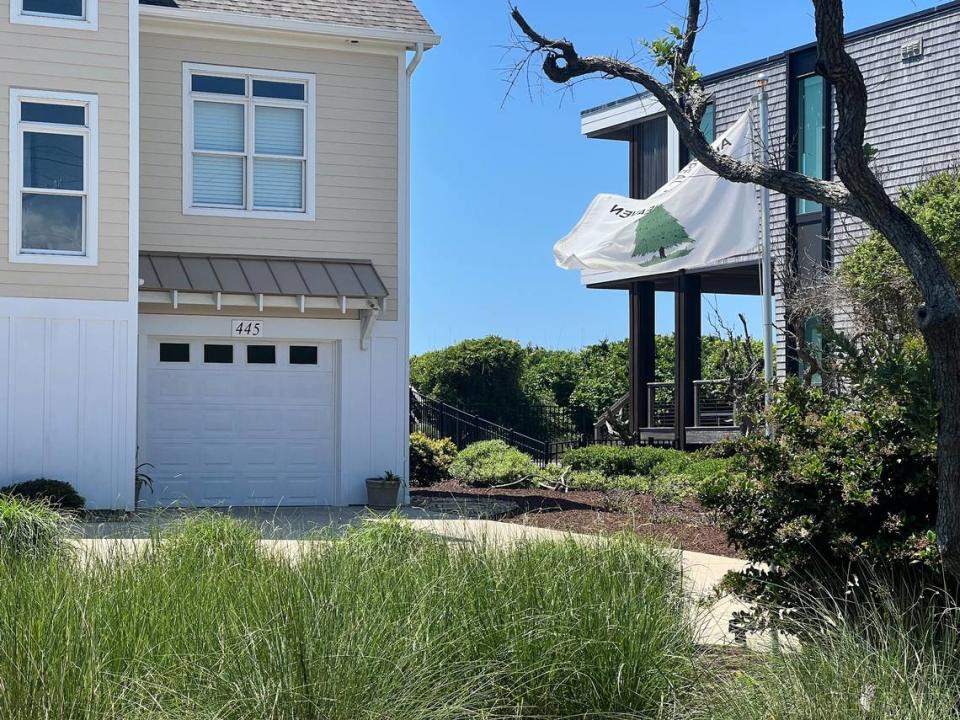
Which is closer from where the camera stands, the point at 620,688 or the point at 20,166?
the point at 620,688

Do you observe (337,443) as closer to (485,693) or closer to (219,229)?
(219,229)

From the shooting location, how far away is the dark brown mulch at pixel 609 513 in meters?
12.0

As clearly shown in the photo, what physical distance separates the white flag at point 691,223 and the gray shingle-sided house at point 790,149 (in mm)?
1028

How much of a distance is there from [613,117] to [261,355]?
11079 millimetres

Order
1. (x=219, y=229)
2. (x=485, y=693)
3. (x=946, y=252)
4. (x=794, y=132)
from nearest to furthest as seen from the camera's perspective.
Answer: (x=485, y=693) < (x=946, y=252) < (x=219, y=229) < (x=794, y=132)

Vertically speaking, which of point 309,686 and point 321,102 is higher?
point 321,102

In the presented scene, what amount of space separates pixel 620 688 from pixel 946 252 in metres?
10.5

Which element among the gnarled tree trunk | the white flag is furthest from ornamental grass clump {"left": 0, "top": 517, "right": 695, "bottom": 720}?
the white flag

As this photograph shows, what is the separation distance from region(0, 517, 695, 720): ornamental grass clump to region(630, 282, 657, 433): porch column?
18.2 metres

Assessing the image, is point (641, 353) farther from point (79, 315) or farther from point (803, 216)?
point (79, 315)

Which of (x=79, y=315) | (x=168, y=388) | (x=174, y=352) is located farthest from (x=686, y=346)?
(x=79, y=315)

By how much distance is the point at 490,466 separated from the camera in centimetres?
2086

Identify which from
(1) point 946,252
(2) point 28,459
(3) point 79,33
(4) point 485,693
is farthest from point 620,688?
(3) point 79,33

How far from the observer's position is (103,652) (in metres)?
5.14
